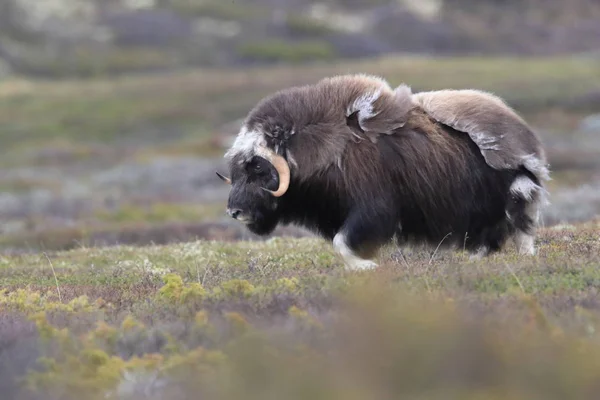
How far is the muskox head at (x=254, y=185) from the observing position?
7.43 metres

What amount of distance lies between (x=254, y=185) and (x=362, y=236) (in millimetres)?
947

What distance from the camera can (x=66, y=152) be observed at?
3388 centimetres

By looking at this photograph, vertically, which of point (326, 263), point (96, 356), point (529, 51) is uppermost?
point (96, 356)

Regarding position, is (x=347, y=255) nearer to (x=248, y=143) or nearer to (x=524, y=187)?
(x=248, y=143)

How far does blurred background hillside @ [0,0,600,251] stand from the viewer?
2178 cm

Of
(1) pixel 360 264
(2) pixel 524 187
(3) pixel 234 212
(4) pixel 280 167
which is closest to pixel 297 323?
(1) pixel 360 264

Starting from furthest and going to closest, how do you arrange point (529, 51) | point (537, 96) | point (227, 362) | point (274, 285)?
point (529, 51)
point (537, 96)
point (274, 285)
point (227, 362)

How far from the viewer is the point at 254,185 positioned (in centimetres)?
752

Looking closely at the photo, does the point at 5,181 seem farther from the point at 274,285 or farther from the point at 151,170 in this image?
the point at 274,285

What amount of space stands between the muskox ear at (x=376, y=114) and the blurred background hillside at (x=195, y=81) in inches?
269

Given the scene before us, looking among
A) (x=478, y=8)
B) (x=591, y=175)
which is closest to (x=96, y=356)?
(x=591, y=175)

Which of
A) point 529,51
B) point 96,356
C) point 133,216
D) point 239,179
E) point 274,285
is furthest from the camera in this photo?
point 529,51

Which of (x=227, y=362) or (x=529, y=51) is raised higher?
(x=227, y=362)

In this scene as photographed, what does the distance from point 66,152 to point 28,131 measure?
5.56m
